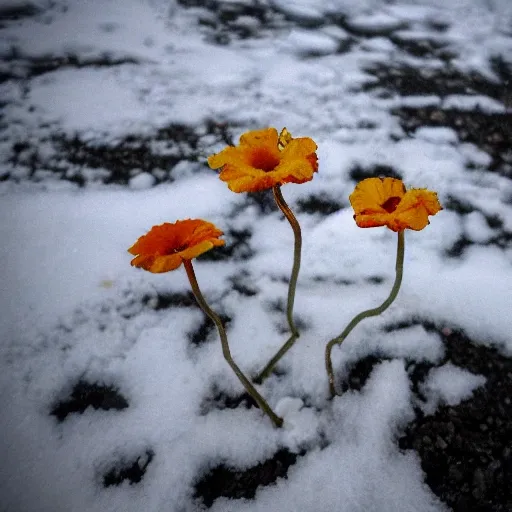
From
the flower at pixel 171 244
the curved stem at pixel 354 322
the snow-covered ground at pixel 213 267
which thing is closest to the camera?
the flower at pixel 171 244

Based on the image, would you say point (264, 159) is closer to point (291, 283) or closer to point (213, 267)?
point (291, 283)

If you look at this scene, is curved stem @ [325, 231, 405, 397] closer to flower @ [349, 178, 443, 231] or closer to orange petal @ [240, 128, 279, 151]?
flower @ [349, 178, 443, 231]

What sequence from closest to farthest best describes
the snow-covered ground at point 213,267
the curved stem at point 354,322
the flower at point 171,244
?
the flower at point 171,244
the curved stem at point 354,322
the snow-covered ground at point 213,267

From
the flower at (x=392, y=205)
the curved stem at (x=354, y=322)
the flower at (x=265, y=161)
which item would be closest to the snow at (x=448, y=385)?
the curved stem at (x=354, y=322)

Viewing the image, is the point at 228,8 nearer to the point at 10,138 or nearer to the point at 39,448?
the point at 10,138

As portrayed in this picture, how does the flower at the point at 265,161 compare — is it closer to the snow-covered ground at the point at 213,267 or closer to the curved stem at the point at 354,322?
the curved stem at the point at 354,322

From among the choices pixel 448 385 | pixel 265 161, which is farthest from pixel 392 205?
pixel 448 385

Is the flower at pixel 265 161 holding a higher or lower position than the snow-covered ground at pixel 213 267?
higher

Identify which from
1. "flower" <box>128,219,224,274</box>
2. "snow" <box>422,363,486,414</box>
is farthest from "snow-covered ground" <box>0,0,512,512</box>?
"flower" <box>128,219,224,274</box>
